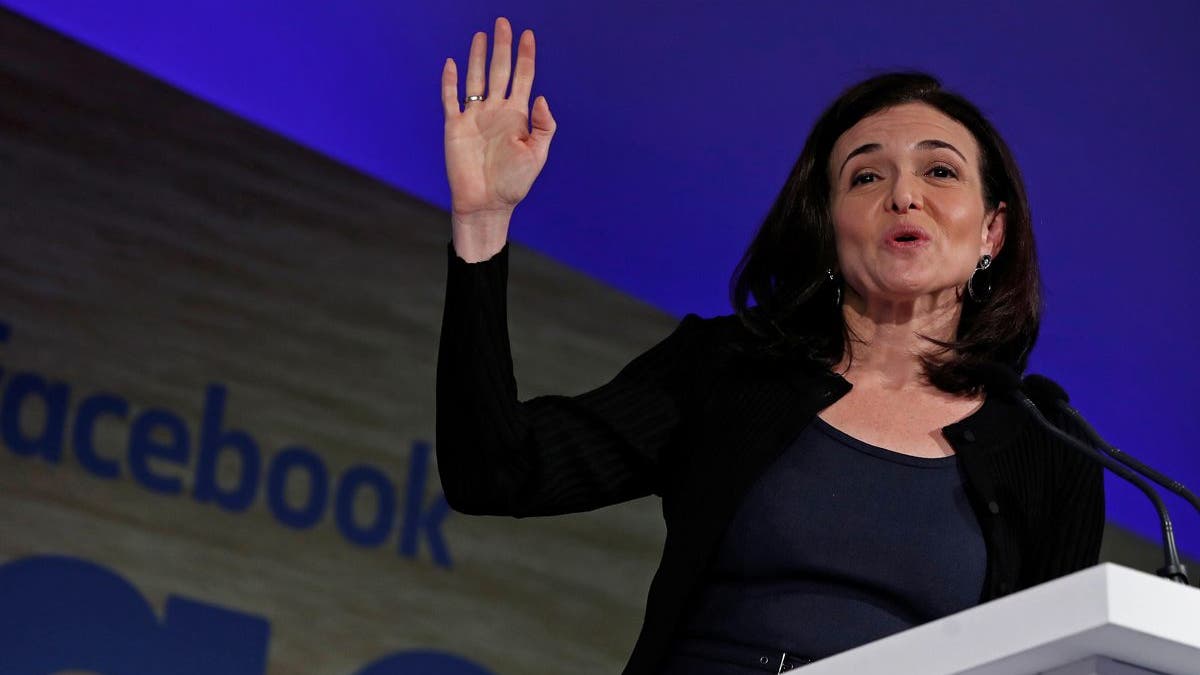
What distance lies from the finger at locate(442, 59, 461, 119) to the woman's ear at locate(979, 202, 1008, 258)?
675 millimetres

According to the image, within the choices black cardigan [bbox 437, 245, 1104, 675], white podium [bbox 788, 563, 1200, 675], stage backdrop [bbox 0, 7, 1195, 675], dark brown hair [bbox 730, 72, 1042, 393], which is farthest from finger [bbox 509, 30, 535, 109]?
stage backdrop [bbox 0, 7, 1195, 675]

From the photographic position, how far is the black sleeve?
1.82m

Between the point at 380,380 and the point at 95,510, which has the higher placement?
the point at 380,380

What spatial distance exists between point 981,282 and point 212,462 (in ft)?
4.84

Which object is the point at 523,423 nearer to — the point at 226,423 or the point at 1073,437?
the point at 1073,437

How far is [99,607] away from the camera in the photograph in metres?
2.94

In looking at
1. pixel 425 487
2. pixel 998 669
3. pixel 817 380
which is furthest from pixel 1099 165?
pixel 998 669

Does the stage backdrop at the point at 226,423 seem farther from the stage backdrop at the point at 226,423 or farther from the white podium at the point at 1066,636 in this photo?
the white podium at the point at 1066,636

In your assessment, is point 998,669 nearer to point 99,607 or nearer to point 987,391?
point 987,391

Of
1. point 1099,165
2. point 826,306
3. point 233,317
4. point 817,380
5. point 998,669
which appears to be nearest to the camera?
point 998,669

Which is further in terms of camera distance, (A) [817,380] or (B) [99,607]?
(B) [99,607]

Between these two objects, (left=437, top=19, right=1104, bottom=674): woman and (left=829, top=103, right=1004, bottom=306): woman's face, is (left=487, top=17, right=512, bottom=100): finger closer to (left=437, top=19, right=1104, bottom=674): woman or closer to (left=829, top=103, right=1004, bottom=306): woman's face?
(left=437, top=19, right=1104, bottom=674): woman

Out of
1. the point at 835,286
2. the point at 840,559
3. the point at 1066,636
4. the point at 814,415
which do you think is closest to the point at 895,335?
the point at 835,286

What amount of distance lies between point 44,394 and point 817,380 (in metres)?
1.51
